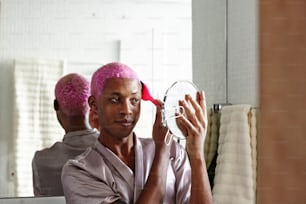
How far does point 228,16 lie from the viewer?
2.99 ft

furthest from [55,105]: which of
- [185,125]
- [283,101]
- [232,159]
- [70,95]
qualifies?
[283,101]

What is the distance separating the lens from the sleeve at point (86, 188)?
2.59 ft

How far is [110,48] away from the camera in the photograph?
91cm

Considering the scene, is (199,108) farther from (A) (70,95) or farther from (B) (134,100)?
(A) (70,95)

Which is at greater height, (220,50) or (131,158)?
(220,50)

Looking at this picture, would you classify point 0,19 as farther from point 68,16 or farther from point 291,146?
point 291,146

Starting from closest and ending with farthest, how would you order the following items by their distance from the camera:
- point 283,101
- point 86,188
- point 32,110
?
point 283,101, point 86,188, point 32,110

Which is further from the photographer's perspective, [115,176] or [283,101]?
[115,176]

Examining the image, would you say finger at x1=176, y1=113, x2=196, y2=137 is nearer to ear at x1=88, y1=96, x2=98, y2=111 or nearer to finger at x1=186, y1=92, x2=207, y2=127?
finger at x1=186, y1=92, x2=207, y2=127

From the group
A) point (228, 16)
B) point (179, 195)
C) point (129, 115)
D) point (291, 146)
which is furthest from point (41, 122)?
point (291, 146)

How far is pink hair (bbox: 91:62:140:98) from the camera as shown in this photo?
2.79 ft

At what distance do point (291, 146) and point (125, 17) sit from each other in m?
0.67

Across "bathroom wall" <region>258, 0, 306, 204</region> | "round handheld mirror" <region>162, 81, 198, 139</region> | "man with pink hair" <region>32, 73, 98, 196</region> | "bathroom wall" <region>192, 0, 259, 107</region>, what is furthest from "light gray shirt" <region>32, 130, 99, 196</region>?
"bathroom wall" <region>258, 0, 306, 204</region>

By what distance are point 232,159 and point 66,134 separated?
1.10 feet
